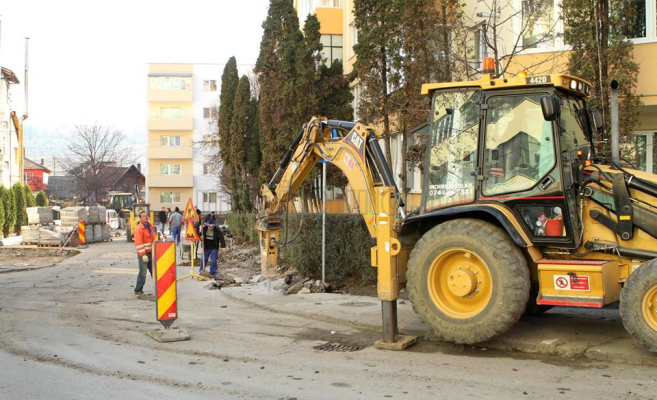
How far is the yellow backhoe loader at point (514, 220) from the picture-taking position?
7871 mm

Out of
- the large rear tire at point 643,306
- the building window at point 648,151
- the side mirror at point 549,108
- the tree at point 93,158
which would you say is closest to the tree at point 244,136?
the building window at point 648,151

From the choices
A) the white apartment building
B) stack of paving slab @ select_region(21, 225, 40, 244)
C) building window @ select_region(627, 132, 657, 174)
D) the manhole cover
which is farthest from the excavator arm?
the white apartment building

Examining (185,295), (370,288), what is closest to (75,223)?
(185,295)

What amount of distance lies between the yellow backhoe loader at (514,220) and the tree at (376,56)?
267 inches

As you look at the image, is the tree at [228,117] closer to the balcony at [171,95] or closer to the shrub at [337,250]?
the shrub at [337,250]

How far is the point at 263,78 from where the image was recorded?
973 inches

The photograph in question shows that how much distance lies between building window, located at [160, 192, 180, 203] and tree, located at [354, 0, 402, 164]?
65666mm

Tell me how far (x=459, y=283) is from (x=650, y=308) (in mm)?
2170

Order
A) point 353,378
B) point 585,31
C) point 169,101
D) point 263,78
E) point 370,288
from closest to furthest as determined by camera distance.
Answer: point 353,378
point 585,31
point 370,288
point 263,78
point 169,101

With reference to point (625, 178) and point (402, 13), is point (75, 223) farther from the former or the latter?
point (625, 178)

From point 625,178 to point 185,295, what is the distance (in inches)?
399

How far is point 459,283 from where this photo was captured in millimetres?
8516

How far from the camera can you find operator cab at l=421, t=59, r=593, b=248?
26.8 feet

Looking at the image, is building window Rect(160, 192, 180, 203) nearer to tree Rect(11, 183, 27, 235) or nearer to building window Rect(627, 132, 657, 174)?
tree Rect(11, 183, 27, 235)
